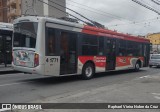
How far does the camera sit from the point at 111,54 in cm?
1839

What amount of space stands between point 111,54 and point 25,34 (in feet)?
21.7

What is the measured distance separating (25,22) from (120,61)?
320 inches

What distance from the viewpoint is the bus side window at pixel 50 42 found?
13.1m

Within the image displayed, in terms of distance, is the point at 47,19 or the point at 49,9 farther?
the point at 49,9

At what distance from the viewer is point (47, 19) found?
1308cm

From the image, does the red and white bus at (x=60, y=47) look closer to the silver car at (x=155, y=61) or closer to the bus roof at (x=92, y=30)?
the bus roof at (x=92, y=30)

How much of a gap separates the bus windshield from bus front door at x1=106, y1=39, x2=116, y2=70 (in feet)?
19.5

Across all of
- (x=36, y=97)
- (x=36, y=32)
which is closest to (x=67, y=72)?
(x=36, y=32)

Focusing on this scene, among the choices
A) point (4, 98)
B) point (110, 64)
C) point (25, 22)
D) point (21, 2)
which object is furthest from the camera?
point (21, 2)

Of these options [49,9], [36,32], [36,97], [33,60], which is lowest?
[36,97]

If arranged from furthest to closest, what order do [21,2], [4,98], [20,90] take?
[21,2]
[20,90]
[4,98]

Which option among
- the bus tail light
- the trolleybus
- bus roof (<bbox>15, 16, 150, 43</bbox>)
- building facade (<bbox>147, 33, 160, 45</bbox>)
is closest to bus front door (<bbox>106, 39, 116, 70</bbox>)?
bus roof (<bbox>15, 16, 150, 43</bbox>)

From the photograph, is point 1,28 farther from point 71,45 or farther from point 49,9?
point 49,9

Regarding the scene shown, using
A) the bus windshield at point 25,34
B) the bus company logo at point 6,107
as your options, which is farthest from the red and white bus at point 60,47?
the bus company logo at point 6,107
